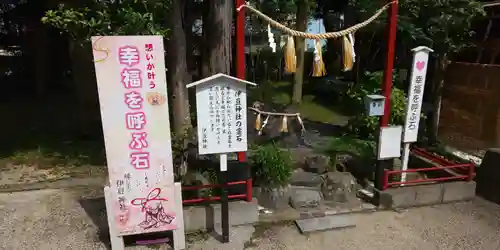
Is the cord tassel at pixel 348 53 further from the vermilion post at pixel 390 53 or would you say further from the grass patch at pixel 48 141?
the grass patch at pixel 48 141

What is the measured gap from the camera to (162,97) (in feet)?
15.1

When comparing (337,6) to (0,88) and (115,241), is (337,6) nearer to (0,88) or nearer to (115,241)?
(115,241)

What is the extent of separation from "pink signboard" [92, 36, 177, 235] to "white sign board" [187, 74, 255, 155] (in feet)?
1.76

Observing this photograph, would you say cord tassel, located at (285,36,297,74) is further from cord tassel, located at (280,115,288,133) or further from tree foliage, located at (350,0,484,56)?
tree foliage, located at (350,0,484,56)

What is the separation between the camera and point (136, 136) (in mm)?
4617

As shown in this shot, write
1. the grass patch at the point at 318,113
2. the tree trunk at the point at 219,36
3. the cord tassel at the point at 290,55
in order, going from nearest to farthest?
the cord tassel at the point at 290,55
the tree trunk at the point at 219,36
the grass patch at the point at 318,113

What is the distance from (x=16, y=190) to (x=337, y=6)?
13765mm

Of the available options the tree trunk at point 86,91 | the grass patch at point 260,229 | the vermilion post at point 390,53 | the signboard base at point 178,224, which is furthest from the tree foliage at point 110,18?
the tree trunk at point 86,91

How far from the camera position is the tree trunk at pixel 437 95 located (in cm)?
913

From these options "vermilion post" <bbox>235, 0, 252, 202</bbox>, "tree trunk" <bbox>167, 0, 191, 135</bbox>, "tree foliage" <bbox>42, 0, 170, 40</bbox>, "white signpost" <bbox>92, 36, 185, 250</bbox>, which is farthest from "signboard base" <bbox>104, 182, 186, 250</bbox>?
"tree trunk" <bbox>167, 0, 191, 135</bbox>

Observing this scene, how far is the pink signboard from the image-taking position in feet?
14.5

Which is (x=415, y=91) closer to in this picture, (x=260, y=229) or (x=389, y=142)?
(x=389, y=142)

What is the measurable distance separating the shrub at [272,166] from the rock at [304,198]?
377 millimetres

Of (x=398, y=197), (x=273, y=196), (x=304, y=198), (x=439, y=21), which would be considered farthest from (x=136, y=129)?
(x=439, y=21)
